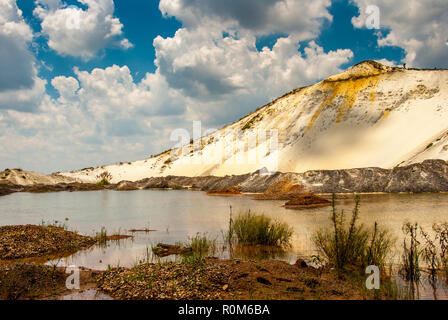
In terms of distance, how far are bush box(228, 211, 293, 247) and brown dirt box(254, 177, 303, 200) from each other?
1796 cm

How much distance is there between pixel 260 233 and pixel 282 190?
69.6 ft

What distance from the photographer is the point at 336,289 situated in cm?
688

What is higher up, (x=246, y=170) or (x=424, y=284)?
(x=246, y=170)

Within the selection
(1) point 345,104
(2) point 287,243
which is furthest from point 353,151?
(2) point 287,243

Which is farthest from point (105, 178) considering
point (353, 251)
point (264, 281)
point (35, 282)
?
point (264, 281)

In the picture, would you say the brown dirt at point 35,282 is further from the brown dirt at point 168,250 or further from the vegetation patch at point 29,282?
the brown dirt at point 168,250

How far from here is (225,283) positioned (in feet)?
23.9

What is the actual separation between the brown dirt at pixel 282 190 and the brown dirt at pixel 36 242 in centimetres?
1977

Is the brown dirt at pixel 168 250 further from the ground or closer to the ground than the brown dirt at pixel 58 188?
closer to the ground

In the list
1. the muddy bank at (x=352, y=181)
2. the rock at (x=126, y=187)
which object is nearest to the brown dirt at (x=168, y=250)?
the muddy bank at (x=352, y=181)

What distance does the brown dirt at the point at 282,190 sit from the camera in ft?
101

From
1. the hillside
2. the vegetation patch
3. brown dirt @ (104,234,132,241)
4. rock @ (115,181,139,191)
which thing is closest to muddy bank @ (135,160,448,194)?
the hillside
